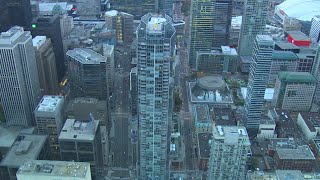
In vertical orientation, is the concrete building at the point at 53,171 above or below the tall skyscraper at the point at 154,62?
below

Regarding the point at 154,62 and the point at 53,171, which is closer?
the point at 53,171

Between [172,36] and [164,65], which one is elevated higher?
[172,36]

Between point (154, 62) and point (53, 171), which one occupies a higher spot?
point (154, 62)

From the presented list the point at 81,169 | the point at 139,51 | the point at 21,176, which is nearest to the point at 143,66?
the point at 139,51

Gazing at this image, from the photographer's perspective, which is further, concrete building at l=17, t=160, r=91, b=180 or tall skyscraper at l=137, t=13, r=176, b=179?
tall skyscraper at l=137, t=13, r=176, b=179

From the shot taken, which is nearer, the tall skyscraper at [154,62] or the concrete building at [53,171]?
the concrete building at [53,171]

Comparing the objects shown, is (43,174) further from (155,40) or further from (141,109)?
(155,40)

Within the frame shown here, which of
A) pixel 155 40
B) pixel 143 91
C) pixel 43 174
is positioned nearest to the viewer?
pixel 43 174

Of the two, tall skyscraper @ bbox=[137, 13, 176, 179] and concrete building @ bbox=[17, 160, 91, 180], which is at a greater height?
tall skyscraper @ bbox=[137, 13, 176, 179]
